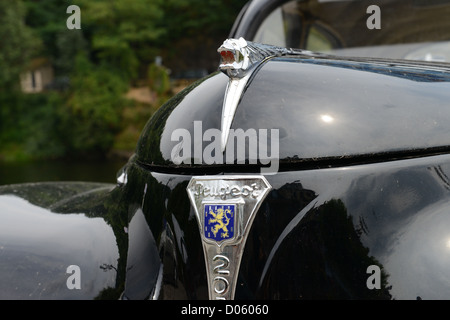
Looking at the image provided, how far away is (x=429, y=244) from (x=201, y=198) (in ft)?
1.73

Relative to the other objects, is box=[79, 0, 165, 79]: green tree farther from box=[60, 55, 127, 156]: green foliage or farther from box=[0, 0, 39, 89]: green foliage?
box=[0, 0, 39, 89]: green foliage

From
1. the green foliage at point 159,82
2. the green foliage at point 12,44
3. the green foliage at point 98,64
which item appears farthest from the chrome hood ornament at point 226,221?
the green foliage at point 12,44

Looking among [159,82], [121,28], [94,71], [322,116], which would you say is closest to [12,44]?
[94,71]

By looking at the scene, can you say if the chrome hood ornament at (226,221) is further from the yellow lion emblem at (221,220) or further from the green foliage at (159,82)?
the green foliage at (159,82)

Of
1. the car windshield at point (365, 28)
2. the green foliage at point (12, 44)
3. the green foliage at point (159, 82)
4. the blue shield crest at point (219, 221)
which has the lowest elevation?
the blue shield crest at point (219, 221)

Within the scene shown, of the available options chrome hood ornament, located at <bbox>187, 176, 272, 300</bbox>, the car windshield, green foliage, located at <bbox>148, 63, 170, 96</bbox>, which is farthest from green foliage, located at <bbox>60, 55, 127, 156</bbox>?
chrome hood ornament, located at <bbox>187, 176, 272, 300</bbox>

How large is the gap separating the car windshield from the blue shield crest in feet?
5.69

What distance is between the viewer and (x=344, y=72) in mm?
1294

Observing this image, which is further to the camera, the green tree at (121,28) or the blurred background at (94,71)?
the green tree at (121,28)

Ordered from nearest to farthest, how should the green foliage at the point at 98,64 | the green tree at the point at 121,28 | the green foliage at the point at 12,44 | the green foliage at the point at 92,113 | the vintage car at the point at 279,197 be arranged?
the vintage car at the point at 279,197 < the green foliage at the point at 92,113 < the green foliage at the point at 98,64 < the green foliage at the point at 12,44 < the green tree at the point at 121,28

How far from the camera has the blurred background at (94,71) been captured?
2739cm

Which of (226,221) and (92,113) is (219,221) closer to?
(226,221)

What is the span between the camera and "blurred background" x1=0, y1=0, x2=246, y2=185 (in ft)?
89.9

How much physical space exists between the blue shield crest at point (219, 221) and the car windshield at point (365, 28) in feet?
5.69
